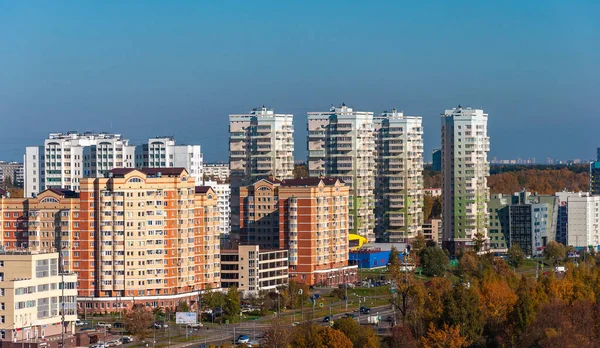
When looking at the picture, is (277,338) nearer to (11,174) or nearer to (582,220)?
(582,220)

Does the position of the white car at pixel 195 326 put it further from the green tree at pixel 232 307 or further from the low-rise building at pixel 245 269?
the low-rise building at pixel 245 269

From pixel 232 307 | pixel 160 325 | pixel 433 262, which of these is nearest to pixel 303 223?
pixel 433 262

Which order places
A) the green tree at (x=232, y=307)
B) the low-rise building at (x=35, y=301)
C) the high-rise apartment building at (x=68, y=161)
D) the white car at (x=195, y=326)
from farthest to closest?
the high-rise apartment building at (x=68, y=161) → the green tree at (x=232, y=307) → the white car at (x=195, y=326) → the low-rise building at (x=35, y=301)

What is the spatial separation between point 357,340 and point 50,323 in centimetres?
1051

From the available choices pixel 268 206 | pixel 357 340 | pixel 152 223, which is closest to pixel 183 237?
pixel 152 223

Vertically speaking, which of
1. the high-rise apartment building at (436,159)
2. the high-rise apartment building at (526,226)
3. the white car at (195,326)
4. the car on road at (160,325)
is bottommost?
the white car at (195,326)

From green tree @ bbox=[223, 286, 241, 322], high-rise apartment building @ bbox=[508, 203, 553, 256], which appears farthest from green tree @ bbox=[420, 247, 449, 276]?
green tree @ bbox=[223, 286, 241, 322]

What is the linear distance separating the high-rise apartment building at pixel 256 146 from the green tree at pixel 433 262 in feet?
38.2

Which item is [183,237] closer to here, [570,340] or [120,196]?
[120,196]

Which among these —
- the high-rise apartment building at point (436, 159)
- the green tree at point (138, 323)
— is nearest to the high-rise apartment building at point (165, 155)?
the green tree at point (138, 323)

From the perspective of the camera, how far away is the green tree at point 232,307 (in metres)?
52.7

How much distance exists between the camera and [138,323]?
47.2 meters

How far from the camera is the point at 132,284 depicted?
53.2 metres

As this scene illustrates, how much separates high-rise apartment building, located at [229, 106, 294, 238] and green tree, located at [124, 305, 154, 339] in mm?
30756
